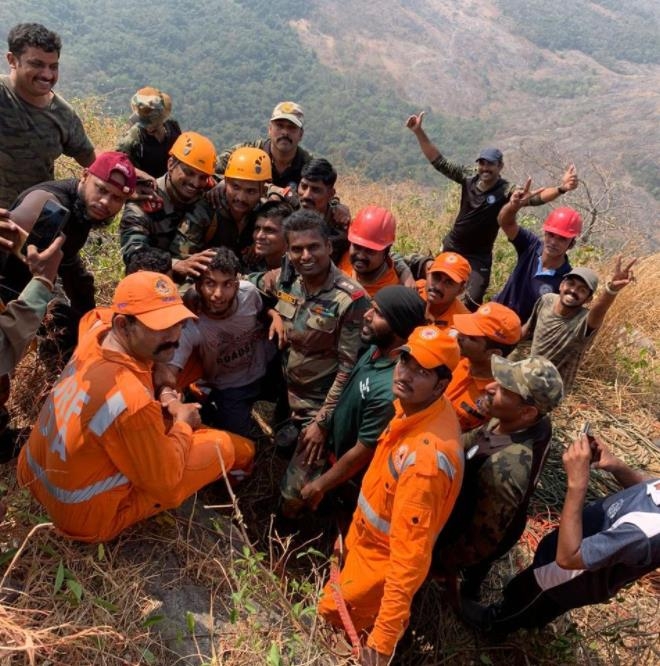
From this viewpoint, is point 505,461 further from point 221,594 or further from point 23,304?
point 23,304

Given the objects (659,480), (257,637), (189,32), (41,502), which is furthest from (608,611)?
(189,32)

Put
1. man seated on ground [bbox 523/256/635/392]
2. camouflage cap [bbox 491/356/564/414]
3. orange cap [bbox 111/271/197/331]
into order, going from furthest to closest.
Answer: man seated on ground [bbox 523/256/635/392]
camouflage cap [bbox 491/356/564/414]
orange cap [bbox 111/271/197/331]

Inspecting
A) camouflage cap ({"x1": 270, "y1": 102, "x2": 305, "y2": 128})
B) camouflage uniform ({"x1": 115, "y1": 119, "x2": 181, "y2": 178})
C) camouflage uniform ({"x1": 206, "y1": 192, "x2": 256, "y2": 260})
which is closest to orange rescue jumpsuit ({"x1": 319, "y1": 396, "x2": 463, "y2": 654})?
camouflage uniform ({"x1": 206, "y1": 192, "x2": 256, "y2": 260})

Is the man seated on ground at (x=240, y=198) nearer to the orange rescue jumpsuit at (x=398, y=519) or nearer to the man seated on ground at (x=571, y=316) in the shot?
the orange rescue jumpsuit at (x=398, y=519)

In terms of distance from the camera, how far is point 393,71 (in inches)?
3487

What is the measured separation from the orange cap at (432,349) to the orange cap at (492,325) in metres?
0.87

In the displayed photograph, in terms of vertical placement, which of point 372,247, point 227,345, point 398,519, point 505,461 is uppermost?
point 372,247

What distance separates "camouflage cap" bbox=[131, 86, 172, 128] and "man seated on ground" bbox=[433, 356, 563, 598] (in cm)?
364

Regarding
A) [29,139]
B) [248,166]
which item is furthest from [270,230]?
[29,139]

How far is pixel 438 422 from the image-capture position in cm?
246

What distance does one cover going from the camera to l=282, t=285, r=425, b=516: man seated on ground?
2877 millimetres

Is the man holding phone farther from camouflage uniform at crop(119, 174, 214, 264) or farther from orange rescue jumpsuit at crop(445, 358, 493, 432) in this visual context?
orange rescue jumpsuit at crop(445, 358, 493, 432)

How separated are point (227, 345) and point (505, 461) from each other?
1.87 metres

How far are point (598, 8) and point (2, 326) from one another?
6258 inches
